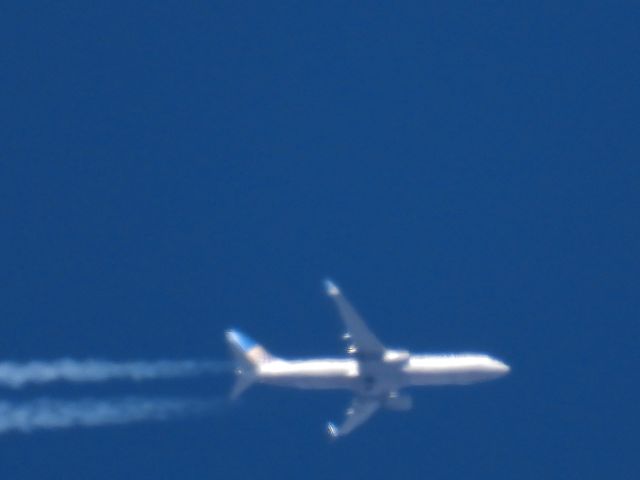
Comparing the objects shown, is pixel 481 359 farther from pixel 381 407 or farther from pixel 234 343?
pixel 234 343

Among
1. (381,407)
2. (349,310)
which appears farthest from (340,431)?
(349,310)
